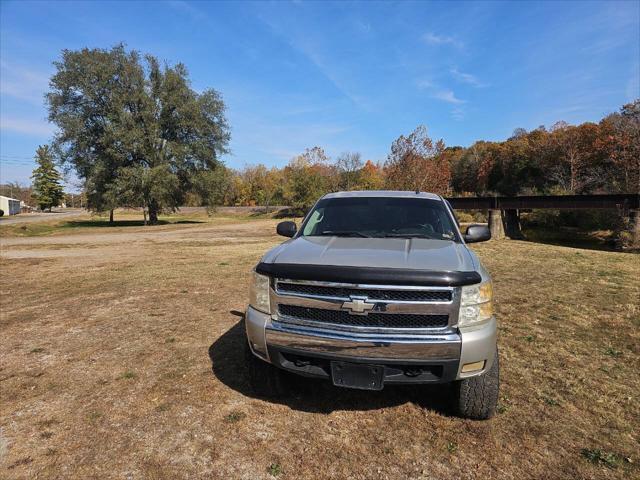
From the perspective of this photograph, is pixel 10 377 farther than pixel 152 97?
No

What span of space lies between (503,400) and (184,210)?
70.1 m

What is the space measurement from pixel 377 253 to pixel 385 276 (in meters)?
0.44

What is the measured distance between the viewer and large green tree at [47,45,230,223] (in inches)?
1350

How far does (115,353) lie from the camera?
15.1 ft

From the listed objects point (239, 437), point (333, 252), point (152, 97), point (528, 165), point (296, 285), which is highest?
point (152, 97)

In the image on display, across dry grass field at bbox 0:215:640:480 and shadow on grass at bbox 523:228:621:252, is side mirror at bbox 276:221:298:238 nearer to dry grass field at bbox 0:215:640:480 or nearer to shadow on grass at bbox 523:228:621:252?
dry grass field at bbox 0:215:640:480

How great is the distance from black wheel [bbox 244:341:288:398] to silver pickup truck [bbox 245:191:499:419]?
0.17m

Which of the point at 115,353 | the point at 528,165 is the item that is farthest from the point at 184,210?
the point at 115,353

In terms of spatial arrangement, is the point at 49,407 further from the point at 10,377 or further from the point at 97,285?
the point at 97,285

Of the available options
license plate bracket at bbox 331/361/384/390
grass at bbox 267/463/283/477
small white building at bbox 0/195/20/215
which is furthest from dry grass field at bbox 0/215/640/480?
small white building at bbox 0/195/20/215

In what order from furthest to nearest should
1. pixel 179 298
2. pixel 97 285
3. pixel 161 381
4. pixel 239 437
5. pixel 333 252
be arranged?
pixel 97 285
pixel 179 298
pixel 161 381
pixel 333 252
pixel 239 437

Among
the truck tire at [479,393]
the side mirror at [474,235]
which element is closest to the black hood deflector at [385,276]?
the truck tire at [479,393]

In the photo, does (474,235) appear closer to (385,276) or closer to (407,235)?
(407,235)

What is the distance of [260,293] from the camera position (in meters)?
3.11
